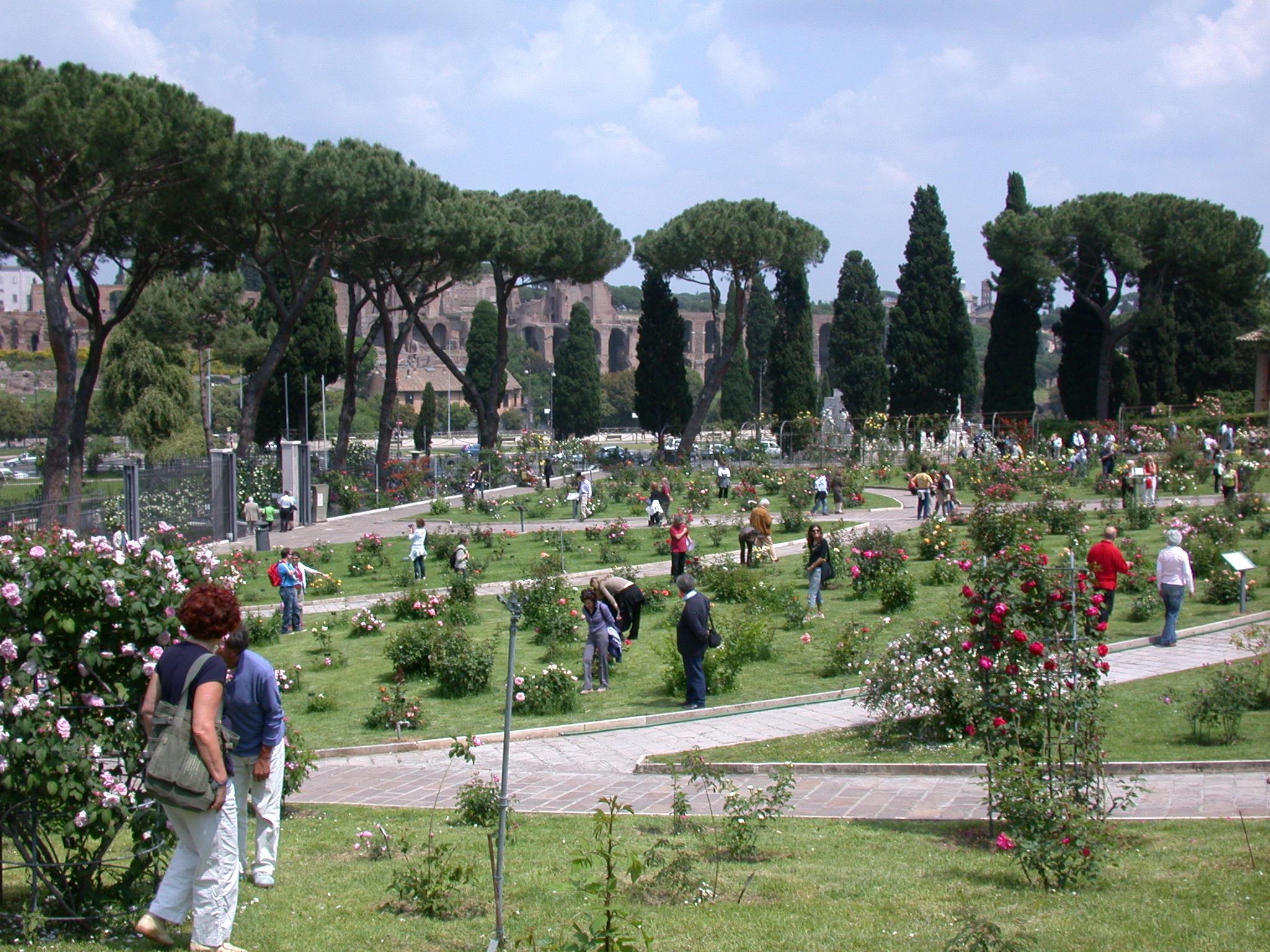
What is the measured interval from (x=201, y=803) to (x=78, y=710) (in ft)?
2.09

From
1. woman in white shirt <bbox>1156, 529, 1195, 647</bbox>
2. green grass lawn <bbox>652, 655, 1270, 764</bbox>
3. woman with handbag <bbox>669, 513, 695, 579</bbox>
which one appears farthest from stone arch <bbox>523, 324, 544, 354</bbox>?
→ green grass lawn <bbox>652, 655, 1270, 764</bbox>

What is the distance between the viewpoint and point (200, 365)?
43281 mm

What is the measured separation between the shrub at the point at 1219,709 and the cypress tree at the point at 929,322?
41.4 m

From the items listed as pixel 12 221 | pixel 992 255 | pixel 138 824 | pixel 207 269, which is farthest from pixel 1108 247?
pixel 138 824

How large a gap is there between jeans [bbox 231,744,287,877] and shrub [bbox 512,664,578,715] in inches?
201

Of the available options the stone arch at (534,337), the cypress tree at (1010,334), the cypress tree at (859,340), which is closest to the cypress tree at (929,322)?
the cypress tree at (1010,334)

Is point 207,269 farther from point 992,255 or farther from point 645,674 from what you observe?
point 992,255

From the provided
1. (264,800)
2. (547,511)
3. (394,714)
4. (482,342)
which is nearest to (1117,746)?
(394,714)

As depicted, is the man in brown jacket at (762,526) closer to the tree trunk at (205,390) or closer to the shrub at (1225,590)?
the shrub at (1225,590)

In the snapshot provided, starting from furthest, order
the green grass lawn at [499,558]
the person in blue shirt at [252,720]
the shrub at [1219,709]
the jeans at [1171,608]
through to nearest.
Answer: the green grass lawn at [499,558] → the jeans at [1171,608] → the shrub at [1219,709] → the person in blue shirt at [252,720]

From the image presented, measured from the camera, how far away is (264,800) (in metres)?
5.09

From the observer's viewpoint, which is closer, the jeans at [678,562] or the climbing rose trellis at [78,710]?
the climbing rose trellis at [78,710]

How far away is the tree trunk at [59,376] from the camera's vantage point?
22359 mm

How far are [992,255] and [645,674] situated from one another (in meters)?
40.6
